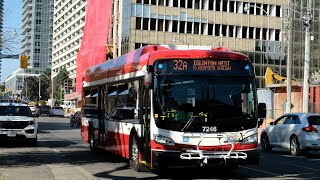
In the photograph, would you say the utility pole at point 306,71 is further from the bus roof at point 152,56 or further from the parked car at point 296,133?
the bus roof at point 152,56

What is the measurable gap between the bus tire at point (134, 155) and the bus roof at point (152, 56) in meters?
1.85

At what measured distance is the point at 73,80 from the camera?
127 metres

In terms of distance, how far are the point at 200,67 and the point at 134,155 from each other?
10.2 feet

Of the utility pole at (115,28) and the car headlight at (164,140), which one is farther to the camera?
the utility pole at (115,28)

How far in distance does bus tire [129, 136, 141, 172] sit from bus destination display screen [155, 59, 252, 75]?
2.31m

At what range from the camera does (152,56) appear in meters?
11.8

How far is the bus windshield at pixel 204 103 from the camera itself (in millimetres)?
11156

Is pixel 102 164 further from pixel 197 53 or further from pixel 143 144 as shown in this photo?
pixel 197 53

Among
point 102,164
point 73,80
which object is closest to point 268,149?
point 102,164

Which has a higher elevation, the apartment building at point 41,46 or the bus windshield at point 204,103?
the apartment building at point 41,46

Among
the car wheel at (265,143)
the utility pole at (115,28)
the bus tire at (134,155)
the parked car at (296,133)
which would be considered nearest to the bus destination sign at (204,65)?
the bus tire at (134,155)

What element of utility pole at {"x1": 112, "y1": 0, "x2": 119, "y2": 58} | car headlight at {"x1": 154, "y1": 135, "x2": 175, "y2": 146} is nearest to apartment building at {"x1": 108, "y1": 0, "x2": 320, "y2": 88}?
utility pole at {"x1": 112, "y1": 0, "x2": 119, "y2": 58}

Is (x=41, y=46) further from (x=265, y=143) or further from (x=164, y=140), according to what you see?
(x=164, y=140)

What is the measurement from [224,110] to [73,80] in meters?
118
